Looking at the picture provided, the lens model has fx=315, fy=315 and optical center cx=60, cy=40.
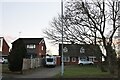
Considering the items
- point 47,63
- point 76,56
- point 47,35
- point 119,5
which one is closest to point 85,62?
point 76,56

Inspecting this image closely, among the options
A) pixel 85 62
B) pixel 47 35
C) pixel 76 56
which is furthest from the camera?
pixel 76 56

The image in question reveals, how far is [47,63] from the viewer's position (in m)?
68.2

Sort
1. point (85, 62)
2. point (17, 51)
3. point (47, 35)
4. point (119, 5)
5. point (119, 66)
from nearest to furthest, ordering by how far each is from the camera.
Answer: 1. point (119, 66)
2. point (119, 5)
3. point (17, 51)
4. point (47, 35)
5. point (85, 62)

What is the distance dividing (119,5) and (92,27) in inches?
174

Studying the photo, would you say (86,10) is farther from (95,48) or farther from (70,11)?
(95,48)

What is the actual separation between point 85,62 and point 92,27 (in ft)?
149

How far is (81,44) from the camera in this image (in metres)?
40.6

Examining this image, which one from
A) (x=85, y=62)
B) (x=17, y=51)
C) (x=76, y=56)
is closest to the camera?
(x=17, y=51)

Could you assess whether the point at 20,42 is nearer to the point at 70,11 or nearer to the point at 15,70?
the point at 15,70

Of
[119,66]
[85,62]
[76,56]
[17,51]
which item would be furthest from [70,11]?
[76,56]

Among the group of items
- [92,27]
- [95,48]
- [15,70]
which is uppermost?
[92,27]

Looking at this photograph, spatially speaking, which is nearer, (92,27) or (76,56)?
(92,27)

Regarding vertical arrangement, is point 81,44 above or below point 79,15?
below

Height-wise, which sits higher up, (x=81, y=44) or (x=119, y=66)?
(x=81, y=44)
